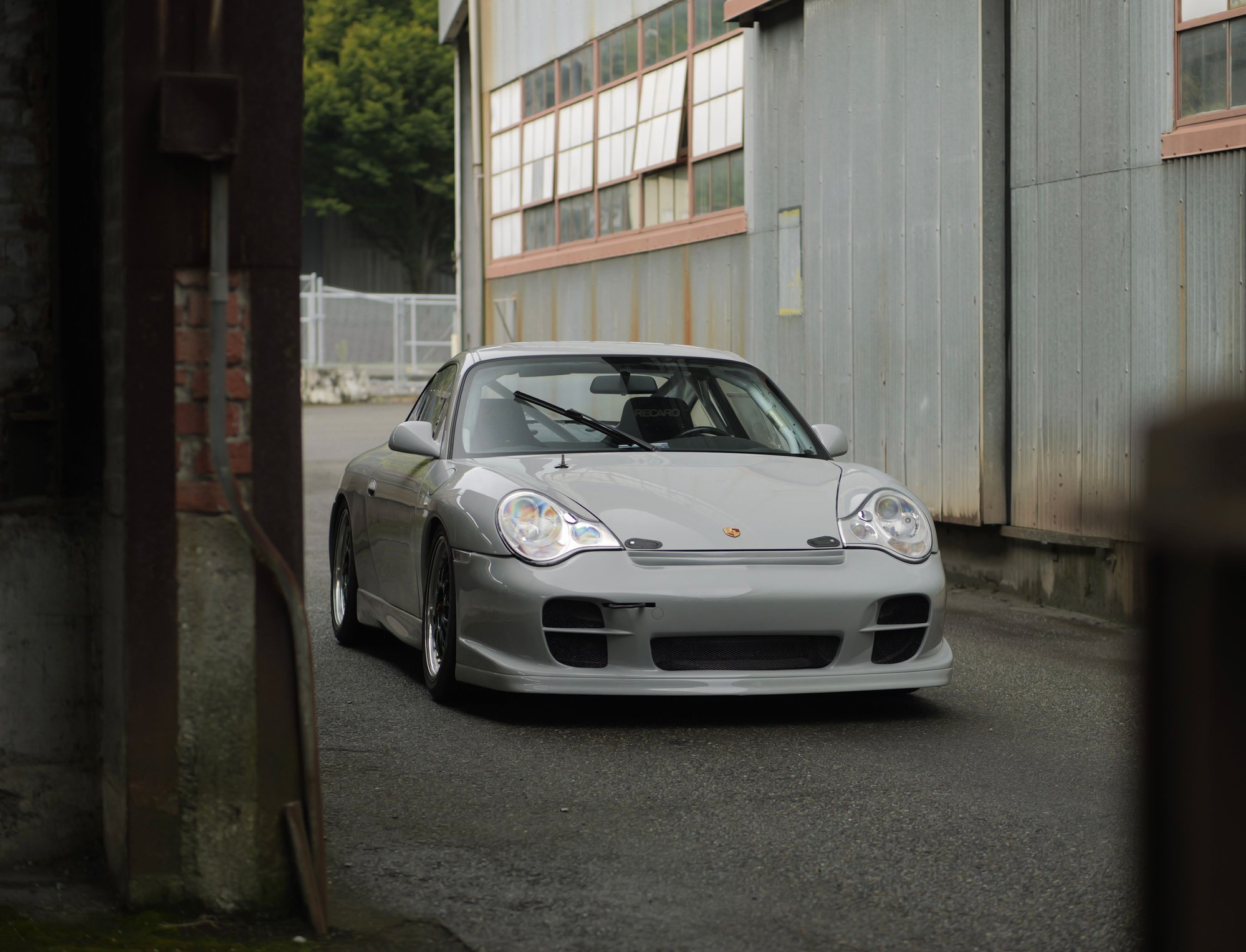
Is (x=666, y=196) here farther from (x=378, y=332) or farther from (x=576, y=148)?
(x=378, y=332)

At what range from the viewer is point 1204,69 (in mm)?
8734

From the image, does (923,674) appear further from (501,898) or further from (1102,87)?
(1102,87)

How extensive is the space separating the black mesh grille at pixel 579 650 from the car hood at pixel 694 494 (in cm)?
39

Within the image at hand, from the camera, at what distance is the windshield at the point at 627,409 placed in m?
7.07

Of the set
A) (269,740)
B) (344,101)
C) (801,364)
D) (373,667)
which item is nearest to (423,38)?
(344,101)

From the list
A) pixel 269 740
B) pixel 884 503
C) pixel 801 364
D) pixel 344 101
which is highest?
pixel 344 101

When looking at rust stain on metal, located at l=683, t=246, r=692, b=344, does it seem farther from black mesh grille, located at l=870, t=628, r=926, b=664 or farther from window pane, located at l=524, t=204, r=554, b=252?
black mesh grille, located at l=870, t=628, r=926, b=664

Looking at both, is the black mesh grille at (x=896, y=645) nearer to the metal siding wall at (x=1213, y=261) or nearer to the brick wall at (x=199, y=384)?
the metal siding wall at (x=1213, y=261)

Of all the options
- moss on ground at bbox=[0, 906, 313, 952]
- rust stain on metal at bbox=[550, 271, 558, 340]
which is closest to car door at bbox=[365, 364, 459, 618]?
moss on ground at bbox=[0, 906, 313, 952]

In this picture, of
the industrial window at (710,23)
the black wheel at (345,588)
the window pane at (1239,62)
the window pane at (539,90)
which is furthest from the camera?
the window pane at (539,90)

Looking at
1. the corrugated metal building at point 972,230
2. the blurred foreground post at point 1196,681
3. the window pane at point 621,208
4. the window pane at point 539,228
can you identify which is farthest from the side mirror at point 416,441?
the window pane at point 539,228

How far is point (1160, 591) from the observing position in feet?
3.68

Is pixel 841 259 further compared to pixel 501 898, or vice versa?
pixel 841 259

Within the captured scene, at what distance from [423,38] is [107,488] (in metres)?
57.8
